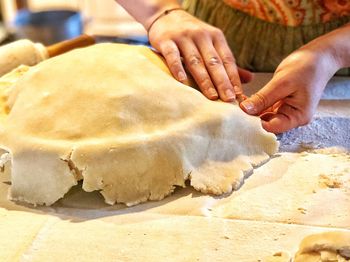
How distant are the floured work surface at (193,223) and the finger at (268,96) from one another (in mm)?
126

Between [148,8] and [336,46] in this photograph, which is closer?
[336,46]

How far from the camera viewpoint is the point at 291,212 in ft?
2.60

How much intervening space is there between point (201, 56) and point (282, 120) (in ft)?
0.66

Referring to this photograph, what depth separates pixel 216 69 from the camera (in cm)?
97

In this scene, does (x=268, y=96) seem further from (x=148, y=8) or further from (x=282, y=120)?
(x=148, y=8)

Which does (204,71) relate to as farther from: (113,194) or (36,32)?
(36,32)

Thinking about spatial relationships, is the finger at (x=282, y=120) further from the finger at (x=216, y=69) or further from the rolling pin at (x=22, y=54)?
the rolling pin at (x=22, y=54)

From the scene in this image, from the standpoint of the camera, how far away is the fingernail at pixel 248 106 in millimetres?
937

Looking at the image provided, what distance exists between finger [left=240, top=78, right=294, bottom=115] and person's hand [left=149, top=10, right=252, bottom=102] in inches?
1.3

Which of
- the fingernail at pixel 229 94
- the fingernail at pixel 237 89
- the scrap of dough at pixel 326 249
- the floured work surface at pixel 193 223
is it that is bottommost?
the floured work surface at pixel 193 223

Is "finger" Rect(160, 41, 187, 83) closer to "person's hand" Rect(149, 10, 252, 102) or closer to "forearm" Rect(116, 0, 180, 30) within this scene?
"person's hand" Rect(149, 10, 252, 102)

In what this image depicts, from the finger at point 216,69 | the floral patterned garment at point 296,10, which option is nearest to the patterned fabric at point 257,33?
the floral patterned garment at point 296,10

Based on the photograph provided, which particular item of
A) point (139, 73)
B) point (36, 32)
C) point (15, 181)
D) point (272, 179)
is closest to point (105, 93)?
point (139, 73)

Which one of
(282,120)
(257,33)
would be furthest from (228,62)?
(257,33)
